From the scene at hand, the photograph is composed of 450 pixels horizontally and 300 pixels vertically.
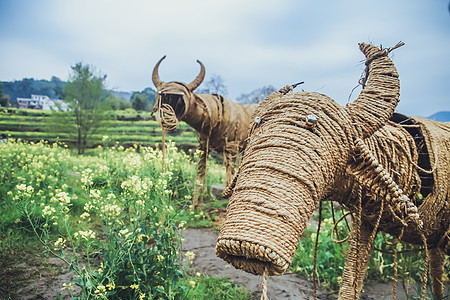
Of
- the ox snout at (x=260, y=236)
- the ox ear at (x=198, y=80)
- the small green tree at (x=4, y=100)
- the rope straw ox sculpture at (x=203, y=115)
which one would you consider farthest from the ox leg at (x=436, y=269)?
the small green tree at (x=4, y=100)

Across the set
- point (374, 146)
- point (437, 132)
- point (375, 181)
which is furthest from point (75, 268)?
point (437, 132)

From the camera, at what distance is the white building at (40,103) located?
8.60 meters

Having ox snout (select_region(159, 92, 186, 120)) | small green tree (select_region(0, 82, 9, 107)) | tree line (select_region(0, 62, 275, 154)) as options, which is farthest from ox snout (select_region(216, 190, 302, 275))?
tree line (select_region(0, 62, 275, 154))

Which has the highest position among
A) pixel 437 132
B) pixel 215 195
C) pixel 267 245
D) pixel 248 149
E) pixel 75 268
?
pixel 437 132

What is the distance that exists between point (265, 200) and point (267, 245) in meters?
0.20

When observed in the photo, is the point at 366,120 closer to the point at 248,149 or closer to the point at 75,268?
the point at 248,149

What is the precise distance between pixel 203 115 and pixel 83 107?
12.3 metres

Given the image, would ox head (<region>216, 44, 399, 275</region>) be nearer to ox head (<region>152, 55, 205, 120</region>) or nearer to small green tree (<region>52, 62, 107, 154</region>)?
ox head (<region>152, 55, 205, 120</region>)

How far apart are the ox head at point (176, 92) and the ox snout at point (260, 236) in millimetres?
3487

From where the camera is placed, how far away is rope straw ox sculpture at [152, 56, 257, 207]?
4.54m

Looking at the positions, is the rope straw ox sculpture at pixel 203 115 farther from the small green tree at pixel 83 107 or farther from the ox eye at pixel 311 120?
the small green tree at pixel 83 107

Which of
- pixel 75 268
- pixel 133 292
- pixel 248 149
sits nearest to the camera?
pixel 248 149

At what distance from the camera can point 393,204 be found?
168cm

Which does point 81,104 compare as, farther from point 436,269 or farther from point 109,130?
point 436,269
